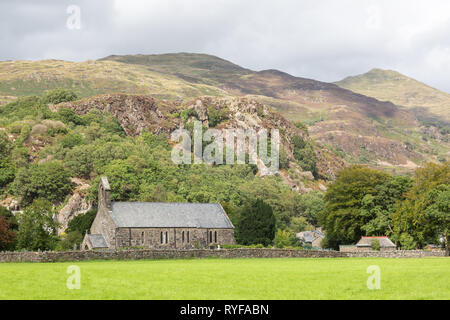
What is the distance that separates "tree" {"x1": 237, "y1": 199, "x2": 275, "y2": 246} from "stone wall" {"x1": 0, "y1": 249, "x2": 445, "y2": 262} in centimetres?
2617

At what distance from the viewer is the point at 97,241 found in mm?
94250

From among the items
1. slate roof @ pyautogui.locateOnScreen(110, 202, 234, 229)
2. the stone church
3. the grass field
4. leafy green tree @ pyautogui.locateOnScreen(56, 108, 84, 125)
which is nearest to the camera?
the grass field

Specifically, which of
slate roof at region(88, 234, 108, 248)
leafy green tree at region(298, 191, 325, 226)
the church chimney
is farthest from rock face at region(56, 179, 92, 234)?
leafy green tree at region(298, 191, 325, 226)

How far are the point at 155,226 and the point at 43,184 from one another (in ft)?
159

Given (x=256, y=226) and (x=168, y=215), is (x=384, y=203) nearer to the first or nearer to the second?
(x=256, y=226)

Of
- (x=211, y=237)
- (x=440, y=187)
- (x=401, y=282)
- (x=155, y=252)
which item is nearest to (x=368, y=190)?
(x=440, y=187)

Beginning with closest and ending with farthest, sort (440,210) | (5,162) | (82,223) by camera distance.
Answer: (440,210)
(82,223)
(5,162)

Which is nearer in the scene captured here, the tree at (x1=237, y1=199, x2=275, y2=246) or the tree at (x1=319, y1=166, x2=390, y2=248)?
the tree at (x1=319, y1=166, x2=390, y2=248)

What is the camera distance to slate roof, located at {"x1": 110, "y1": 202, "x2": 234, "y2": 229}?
99.2 metres

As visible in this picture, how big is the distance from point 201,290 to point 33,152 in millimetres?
143020

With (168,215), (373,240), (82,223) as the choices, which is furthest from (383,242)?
(82,223)

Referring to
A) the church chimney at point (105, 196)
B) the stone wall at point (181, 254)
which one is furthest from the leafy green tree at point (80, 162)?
the stone wall at point (181, 254)

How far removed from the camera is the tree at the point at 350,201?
10075cm

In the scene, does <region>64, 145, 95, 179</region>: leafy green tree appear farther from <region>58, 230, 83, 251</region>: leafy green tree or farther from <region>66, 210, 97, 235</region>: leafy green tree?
<region>58, 230, 83, 251</region>: leafy green tree
